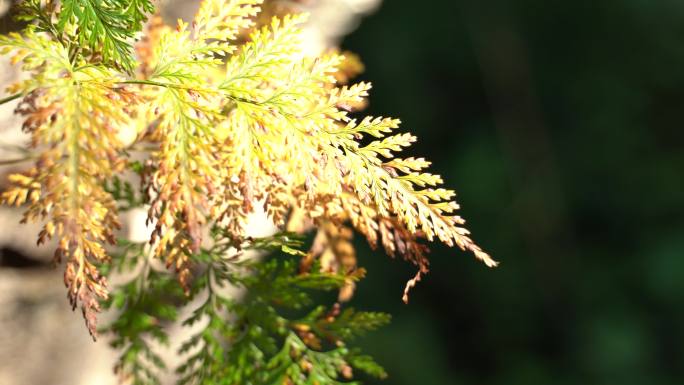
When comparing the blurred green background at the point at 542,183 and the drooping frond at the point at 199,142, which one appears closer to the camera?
the drooping frond at the point at 199,142

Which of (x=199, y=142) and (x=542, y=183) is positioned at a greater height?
(x=542, y=183)

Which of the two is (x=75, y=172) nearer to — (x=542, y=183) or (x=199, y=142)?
(x=199, y=142)

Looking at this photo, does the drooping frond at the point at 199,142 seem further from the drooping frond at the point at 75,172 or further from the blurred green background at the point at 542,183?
the blurred green background at the point at 542,183

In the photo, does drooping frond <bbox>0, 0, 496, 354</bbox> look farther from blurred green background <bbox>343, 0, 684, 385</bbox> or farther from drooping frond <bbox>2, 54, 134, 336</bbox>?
blurred green background <bbox>343, 0, 684, 385</bbox>

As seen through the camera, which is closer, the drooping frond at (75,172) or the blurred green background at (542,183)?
the drooping frond at (75,172)

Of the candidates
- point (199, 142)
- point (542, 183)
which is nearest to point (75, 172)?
point (199, 142)

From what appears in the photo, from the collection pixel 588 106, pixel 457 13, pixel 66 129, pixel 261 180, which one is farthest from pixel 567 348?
pixel 66 129

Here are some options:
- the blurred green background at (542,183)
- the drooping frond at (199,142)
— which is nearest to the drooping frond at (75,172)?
the drooping frond at (199,142)

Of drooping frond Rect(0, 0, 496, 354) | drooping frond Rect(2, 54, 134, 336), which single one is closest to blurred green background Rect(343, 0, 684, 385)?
drooping frond Rect(0, 0, 496, 354)

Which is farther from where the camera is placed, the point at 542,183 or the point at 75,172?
the point at 542,183
